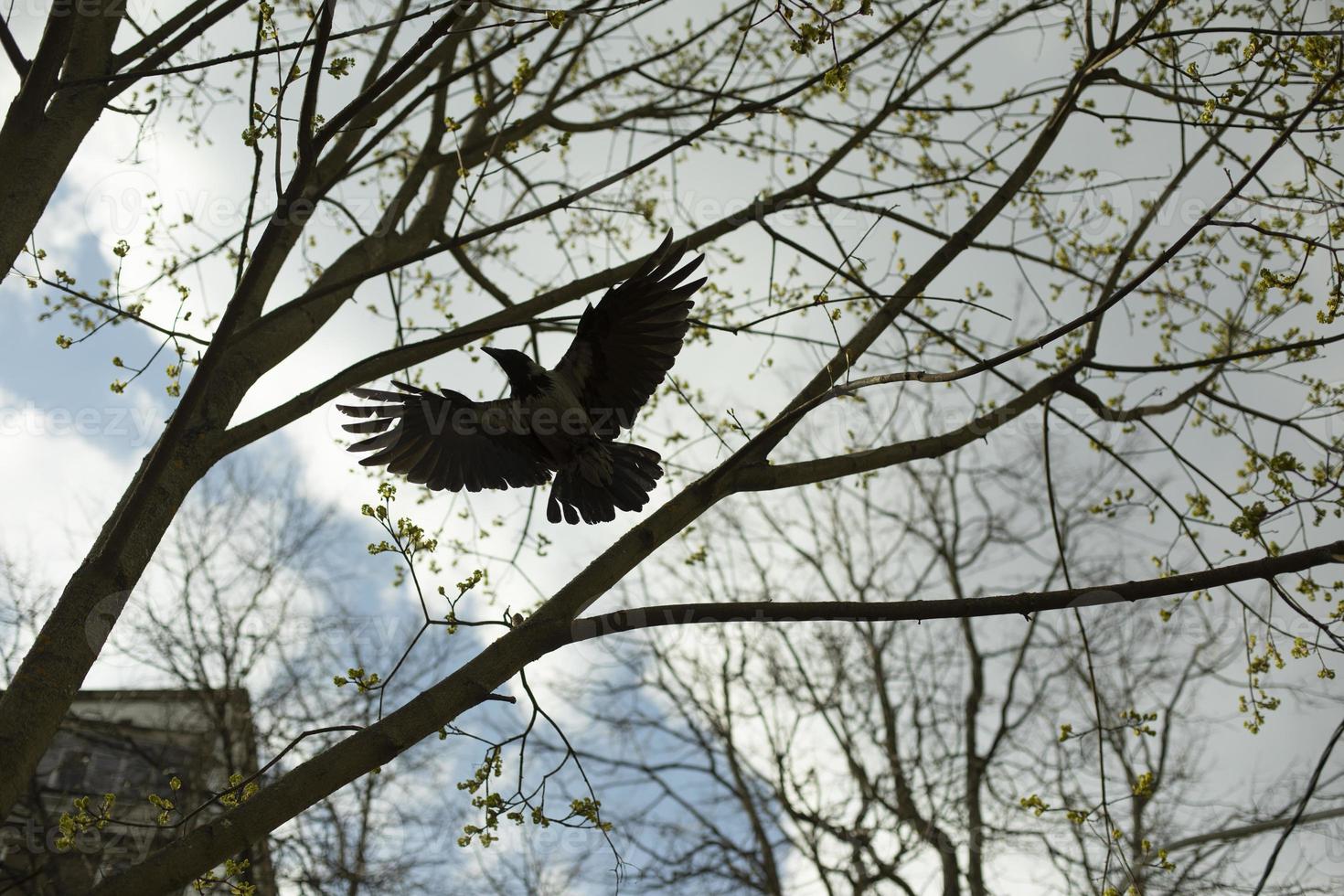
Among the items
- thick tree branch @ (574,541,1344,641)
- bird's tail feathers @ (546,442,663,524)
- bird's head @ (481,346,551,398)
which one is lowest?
thick tree branch @ (574,541,1344,641)

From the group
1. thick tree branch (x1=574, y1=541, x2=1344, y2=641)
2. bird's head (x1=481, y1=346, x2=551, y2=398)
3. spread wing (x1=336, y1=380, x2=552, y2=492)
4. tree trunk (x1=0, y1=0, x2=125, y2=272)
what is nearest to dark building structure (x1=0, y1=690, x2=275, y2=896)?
spread wing (x1=336, y1=380, x2=552, y2=492)

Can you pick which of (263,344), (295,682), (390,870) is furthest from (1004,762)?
(263,344)

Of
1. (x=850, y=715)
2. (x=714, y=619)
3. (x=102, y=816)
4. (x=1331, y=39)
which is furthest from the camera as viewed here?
(x=850, y=715)

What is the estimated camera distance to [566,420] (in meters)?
4.23

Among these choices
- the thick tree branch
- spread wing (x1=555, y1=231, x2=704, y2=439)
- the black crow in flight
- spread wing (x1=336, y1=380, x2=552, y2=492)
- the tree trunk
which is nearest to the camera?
the thick tree branch

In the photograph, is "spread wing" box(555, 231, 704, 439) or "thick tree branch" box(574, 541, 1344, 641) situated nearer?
"thick tree branch" box(574, 541, 1344, 641)

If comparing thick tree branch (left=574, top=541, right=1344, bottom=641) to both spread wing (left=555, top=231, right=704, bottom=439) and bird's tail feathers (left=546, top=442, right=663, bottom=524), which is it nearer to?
spread wing (left=555, top=231, right=704, bottom=439)

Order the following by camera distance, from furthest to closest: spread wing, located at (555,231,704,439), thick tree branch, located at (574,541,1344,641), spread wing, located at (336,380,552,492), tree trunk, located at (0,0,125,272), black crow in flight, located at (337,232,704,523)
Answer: spread wing, located at (336,380,552,492), black crow in flight, located at (337,232,704,523), spread wing, located at (555,231,704,439), tree trunk, located at (0,0,125,272), thick tree branch, located at (574,541,1344,641)

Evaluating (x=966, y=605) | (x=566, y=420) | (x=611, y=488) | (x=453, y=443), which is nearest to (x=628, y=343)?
(x=566, y=420)

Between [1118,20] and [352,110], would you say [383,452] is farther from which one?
[1118,20]

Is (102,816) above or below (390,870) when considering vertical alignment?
below

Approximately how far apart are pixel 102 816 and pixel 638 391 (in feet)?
8.30

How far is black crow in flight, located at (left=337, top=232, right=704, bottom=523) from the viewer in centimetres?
408

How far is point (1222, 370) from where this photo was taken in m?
4.22
